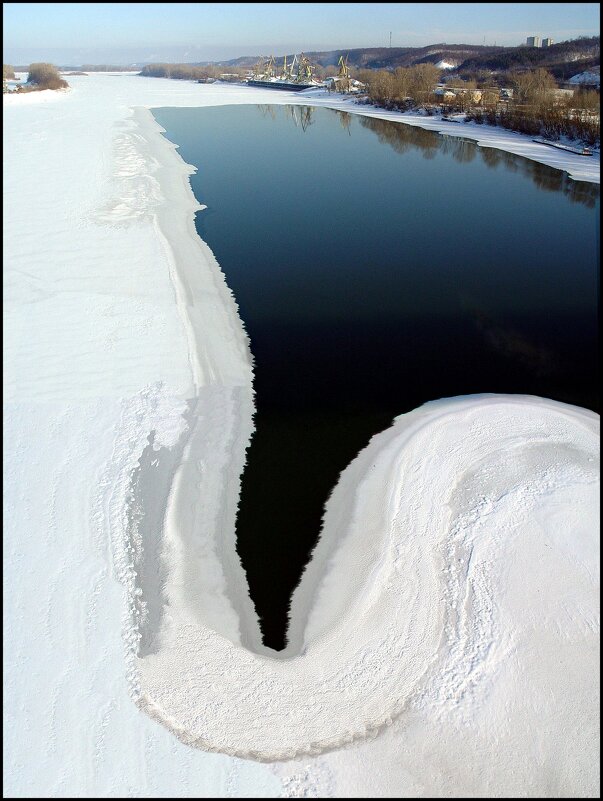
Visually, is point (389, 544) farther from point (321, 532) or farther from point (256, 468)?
point (256, 468)

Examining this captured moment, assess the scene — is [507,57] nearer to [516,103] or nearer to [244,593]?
[516,103]

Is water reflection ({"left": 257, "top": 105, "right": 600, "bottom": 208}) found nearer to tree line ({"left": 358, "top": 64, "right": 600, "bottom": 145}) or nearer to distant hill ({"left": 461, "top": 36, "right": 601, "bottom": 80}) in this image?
tree line ({"left": 358, "top": 64, "right": 600, "bottom": 145})

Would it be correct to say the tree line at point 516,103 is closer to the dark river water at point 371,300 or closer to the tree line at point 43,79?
the dark river water at point 371,300

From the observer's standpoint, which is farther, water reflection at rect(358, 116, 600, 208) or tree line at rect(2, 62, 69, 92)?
tree line at rect(2, 62, 69, 92)

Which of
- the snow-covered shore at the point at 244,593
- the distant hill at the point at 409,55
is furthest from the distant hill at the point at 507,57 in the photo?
Result: the snow-covered shore at the point at 244,593

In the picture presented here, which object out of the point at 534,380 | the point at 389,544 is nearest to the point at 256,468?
the point at 389,544

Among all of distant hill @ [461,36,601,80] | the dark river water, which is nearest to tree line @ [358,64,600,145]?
the dark river water

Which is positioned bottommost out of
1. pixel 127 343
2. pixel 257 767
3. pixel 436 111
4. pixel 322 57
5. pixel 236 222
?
pixel 257 767
